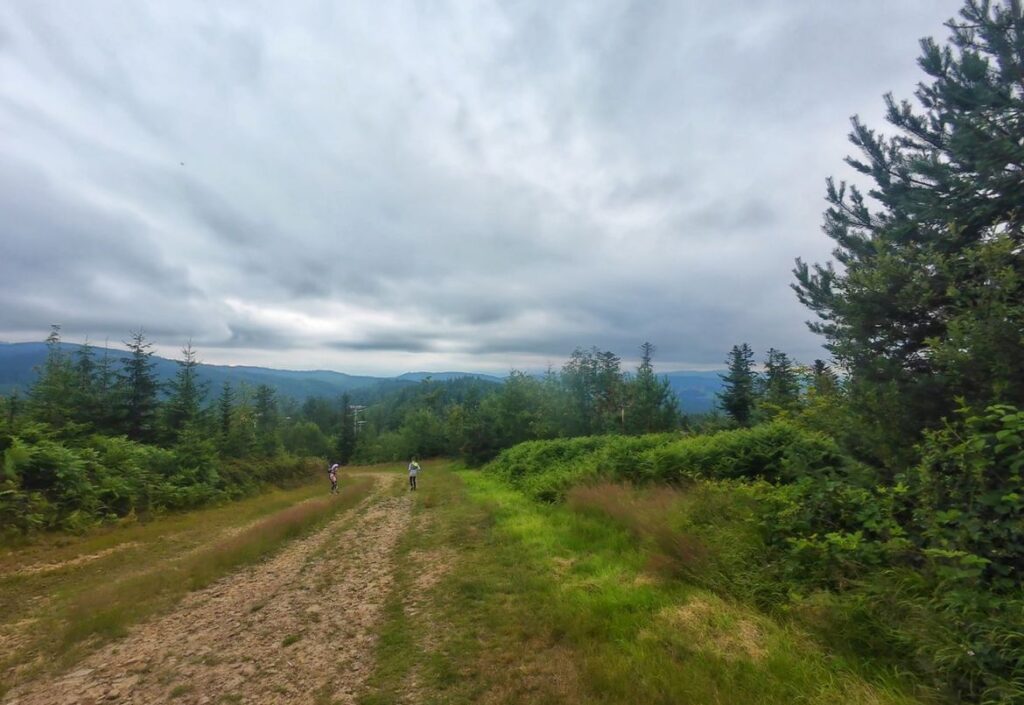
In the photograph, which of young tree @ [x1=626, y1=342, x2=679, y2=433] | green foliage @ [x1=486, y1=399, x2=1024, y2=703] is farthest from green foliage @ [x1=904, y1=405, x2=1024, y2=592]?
young tree @ [x1=626, y1=342, x2=679, y2=433]

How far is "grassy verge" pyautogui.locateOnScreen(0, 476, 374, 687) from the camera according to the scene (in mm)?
6977

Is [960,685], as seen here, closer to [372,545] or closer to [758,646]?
[758,646]

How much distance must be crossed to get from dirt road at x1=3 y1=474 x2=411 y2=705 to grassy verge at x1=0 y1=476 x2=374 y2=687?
0.55 m

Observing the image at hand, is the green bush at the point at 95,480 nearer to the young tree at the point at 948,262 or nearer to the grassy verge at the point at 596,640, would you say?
the grassy verge at the point at 596,640

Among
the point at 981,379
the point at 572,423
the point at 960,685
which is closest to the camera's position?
the point at 960,685

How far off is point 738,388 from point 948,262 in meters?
54.8

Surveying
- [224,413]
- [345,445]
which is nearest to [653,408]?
[224,413]

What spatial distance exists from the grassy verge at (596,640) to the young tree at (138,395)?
27.6 m

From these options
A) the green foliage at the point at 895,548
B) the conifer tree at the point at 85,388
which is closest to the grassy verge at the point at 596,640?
the green foliage at the point at 895,548

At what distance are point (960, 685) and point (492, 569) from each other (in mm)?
7510

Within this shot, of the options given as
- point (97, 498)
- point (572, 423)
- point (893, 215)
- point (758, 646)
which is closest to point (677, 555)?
point (758, 646)

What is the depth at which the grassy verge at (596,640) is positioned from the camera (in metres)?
4.52

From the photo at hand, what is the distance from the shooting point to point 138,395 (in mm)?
28750

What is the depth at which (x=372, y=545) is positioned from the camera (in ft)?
42.6
